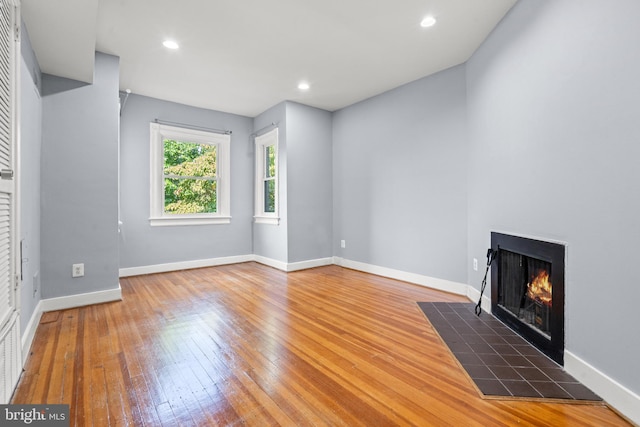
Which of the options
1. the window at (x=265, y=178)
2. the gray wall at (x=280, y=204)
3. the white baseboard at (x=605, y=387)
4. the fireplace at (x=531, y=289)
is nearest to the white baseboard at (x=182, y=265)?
the gray wall at (x=280, y=204)

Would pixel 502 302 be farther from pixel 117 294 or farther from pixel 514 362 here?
pixel 117 294

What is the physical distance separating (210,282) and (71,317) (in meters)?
1.51

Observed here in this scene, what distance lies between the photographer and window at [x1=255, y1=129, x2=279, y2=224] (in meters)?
5.17

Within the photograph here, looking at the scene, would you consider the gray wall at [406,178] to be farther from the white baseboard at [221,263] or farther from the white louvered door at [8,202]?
the white louvered door at [8,202]

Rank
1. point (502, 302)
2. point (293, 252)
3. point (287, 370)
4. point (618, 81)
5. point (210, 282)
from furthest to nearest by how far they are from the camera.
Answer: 1. point (293, 252)
2. point (210, 282)
3. point (502, 302)
4. point (287, 370)
5. point (618, 81)

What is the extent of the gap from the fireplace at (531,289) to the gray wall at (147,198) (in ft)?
13.2

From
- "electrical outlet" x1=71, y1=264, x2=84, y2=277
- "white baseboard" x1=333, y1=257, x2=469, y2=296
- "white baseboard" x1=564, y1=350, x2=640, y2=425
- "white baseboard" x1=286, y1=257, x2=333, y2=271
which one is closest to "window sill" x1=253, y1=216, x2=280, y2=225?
"white baseboard" x1=286, y1=257, x2=333, y2=271

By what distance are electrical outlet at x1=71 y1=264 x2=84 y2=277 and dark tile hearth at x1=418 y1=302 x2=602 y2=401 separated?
3420 mm

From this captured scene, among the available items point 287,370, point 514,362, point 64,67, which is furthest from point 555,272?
point 64,67

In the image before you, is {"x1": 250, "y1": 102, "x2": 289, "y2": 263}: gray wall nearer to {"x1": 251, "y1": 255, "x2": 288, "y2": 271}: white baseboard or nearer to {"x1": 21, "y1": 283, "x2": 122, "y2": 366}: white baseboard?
{"x1": 251, "y1": 255, "x2": 288, "y2": 271}: white baseboard

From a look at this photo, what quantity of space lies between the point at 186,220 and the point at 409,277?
351cm

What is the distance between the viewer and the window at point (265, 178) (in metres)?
5.17

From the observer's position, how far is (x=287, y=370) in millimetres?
1865

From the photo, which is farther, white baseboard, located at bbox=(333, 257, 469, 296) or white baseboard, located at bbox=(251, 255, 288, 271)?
white baseboard, located at bbox=(251, 255, 288, 271)
